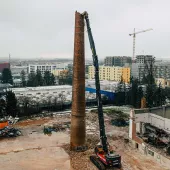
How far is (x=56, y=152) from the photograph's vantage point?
16.4 metres

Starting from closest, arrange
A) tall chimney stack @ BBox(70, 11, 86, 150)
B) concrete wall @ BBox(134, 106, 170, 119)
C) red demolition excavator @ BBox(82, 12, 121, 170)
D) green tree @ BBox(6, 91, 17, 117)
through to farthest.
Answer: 1. red demolition excavator @ BBox(82, 12, 121, 170)
2. tall chimney stack @ BBox(70, 11, 86, 150)
3. concrete wall @ BBox(134, 106, 170, 119)
4. green tree @ BBox(6, 91, 17, 117)

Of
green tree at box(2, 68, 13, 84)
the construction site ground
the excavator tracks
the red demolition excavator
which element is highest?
green tree at box(2, 68, 13, 84)

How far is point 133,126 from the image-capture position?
1719cm

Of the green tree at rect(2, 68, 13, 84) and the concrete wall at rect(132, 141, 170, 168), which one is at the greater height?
the green tree at rect(2, 68, 13, 84)

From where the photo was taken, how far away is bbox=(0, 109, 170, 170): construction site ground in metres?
14.2

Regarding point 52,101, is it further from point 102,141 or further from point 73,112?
point 102,141

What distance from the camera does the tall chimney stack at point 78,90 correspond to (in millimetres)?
15828

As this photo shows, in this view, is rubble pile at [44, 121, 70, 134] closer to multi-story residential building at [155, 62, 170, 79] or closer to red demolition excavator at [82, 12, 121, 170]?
red demolition excavator at [82, 12, 121, 170]

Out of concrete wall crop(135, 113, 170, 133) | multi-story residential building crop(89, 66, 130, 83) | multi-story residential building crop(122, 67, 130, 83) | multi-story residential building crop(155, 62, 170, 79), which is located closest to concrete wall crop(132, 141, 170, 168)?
concrete wall crop(135, 113, 170, 133)

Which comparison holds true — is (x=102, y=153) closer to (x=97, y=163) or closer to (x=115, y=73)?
(x=97, y=163)

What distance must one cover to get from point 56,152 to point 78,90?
4130 millimetres

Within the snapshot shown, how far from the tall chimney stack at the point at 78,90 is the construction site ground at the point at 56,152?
3.35 feet

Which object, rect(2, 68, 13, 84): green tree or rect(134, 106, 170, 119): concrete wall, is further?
rect(2, 68, 13, 84): green tree

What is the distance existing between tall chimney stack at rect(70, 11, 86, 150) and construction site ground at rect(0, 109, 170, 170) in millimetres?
1021
